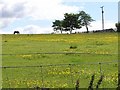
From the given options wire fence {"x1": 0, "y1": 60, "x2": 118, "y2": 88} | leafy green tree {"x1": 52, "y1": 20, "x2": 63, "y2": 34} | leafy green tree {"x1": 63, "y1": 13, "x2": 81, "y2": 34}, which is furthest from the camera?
leafy green tree {"x1": 52, "y1": 20, "x2": 63, "y2": 34}

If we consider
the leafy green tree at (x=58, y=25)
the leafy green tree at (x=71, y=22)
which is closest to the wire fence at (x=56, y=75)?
the leafy green tree at (x=71, y=22)

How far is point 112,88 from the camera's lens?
17.6m

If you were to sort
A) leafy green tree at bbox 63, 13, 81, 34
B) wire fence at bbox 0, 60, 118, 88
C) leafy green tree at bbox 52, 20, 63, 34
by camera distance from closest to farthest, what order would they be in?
wire fence at bbox 0, 60, 118, 88 < leafy green tree at bbox 63, 13, 81, 34 < leafy green tree at bbox 52, 20, 63, 34

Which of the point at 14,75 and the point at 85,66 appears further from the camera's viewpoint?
the point at 85,66

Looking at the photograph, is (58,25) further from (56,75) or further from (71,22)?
(56,75)

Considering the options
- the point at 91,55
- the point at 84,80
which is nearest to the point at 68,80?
the point at 84,80

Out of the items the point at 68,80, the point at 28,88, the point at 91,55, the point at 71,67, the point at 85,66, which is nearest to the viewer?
the point at 28,88

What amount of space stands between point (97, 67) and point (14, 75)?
17.6ft

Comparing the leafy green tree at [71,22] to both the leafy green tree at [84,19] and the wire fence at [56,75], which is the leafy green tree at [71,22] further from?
the wire fence at [56,75]

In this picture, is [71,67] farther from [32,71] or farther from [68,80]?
[68,80]

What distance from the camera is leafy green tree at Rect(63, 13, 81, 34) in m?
152

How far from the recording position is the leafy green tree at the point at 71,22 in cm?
15250

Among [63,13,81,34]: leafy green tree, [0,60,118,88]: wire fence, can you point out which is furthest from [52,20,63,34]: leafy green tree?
[0,60,118,88]: wire fence

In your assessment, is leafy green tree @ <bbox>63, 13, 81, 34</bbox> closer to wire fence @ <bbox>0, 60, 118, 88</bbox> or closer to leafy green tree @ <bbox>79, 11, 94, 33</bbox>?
leafy green tree @ <bbox>79, 11, 94, 33</bbox>
